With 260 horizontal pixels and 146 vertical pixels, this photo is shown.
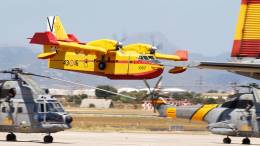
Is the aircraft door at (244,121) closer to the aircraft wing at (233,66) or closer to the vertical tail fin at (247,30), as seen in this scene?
the vertical tail fin at (247,30)

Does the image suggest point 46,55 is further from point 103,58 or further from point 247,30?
point 247,30

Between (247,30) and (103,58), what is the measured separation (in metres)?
31.8

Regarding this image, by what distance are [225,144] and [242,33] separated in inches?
212

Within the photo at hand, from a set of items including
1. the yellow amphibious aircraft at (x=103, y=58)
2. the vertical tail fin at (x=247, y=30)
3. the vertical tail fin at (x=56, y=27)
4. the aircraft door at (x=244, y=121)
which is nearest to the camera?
the vertical tail fin at (x=247, y=30)

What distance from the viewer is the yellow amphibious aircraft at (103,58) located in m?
69.1

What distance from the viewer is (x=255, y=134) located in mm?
40594

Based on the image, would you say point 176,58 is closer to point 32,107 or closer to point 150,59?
point 150,59

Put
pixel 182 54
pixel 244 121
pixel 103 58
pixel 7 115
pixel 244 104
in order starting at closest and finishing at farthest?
pixel 7 115 < pixel 244 121 < pixel 244 104 < pixel 103 58 < pixel 182 54

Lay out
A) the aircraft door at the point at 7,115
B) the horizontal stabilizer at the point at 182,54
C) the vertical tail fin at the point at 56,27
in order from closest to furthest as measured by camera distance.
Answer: the aircraft door at the point at 7,115 < the vertical tail fin at the point at 56,27 < the horizontal stabilizer at the point at 182,54

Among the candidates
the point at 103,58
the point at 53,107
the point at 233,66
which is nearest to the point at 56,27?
the point at 103,58

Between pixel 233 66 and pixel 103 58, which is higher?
pixel 103 58

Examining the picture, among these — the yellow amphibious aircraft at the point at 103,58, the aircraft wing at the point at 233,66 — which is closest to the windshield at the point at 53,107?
the aircraft wing at the point at 233,66

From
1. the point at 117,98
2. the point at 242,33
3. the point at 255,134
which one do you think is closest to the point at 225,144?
the point at 255,134

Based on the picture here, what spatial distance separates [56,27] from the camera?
2881 inches
